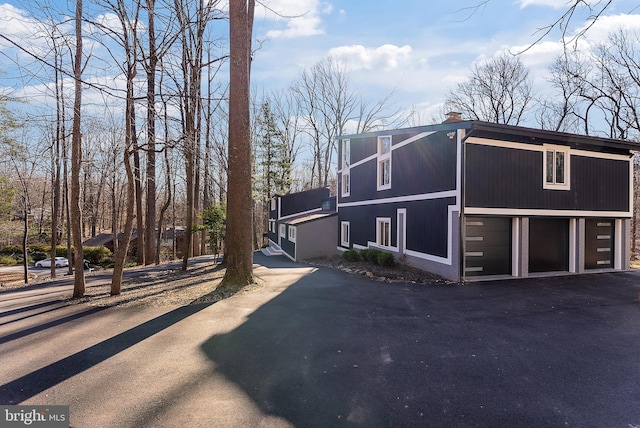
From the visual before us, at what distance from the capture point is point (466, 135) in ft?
28.8

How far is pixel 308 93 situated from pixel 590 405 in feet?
101

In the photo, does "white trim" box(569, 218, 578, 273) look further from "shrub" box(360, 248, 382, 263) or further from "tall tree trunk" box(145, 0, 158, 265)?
"tall tree trunk" box(145, 0, 158, 265)

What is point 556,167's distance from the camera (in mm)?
10117

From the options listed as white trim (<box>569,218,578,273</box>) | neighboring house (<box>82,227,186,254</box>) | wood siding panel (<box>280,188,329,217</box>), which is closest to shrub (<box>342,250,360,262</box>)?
white trim (<box>569,218,578,273</box>)

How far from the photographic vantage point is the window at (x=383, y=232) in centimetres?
1282

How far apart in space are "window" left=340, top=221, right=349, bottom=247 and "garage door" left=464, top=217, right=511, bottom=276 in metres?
7.87

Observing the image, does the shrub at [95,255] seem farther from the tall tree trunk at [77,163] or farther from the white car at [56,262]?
the tall tree trunk at [77,163]

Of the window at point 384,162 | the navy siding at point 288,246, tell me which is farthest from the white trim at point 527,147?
the navy siding at point 288,246

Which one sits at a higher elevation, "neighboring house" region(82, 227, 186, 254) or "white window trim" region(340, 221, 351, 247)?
"white window trim" region(340, 221, 351, 247)

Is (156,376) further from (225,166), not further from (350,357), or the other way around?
(225,166)

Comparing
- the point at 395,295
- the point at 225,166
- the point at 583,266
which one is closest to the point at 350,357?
the point at 395,295

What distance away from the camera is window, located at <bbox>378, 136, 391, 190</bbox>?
1309 cm

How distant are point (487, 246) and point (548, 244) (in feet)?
8.48

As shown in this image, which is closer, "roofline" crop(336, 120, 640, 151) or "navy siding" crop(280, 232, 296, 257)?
"roofline" crop(336, 120, 640, 151)
